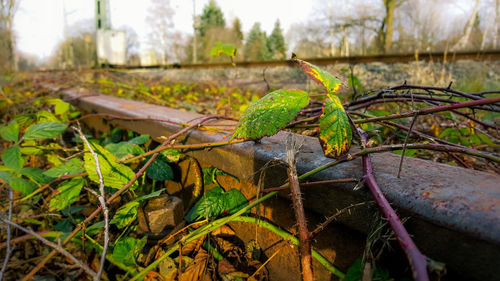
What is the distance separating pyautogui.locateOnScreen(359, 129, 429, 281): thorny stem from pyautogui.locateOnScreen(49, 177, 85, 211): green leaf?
3.54 feet

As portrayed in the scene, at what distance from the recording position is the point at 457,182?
22.9 inches

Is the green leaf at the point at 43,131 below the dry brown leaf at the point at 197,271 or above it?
above

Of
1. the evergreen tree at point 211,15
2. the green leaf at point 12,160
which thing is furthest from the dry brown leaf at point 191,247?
the evergreen tree at point 211,15

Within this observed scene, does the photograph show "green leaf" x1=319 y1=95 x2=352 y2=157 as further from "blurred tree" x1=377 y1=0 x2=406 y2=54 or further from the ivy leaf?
"blurred tree" x1=377 y1=0 x2=406 y2=54

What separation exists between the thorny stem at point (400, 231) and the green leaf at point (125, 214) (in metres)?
0.78

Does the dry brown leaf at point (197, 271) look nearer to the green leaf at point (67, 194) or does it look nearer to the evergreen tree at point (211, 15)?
the green leaf at point (67, 194)

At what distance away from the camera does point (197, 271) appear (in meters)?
0.90

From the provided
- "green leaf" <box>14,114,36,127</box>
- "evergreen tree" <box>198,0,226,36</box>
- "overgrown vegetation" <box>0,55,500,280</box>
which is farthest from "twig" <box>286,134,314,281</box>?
"evergreen tree" <box>198,0,226,36</box>

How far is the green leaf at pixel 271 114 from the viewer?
0.66m

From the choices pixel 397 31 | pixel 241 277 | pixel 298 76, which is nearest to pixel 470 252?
pixel 241 277

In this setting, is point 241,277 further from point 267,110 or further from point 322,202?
point 267,110

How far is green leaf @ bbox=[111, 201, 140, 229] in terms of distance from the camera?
→ 937mm

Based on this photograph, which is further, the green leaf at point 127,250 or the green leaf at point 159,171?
the green leaf at point 159,171

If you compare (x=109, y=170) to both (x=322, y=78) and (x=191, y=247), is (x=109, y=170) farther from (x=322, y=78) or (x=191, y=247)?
(x=322, y=78)
